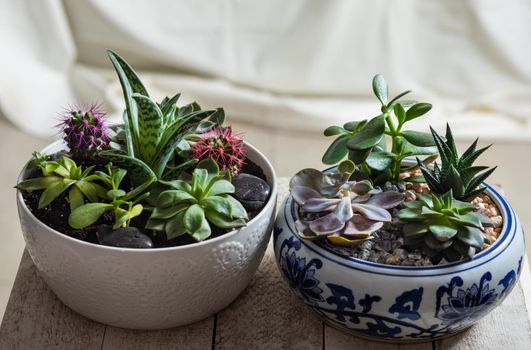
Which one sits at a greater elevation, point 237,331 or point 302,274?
point 302,274

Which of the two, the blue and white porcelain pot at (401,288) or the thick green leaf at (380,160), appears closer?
the blue and white porcelain pot at (401,288)

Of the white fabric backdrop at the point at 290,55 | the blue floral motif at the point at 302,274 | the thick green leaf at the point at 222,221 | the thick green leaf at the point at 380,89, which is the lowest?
the white fabric backdrop at the point at 290,55

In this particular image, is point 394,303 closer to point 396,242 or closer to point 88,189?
point 396,242

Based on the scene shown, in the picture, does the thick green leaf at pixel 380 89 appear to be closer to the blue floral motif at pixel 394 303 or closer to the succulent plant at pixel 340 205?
the succulent plant at pixel 340 205

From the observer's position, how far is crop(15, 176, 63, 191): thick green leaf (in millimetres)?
950

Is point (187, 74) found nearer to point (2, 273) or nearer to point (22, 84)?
point (22, 84)

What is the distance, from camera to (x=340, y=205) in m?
0.92

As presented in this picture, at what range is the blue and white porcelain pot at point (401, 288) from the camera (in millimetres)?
860

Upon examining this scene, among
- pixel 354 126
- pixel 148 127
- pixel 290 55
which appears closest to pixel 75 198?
pixel 148 127

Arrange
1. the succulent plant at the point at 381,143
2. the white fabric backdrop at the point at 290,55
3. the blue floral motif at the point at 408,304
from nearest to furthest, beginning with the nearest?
1. the blue floral motif at the point at 408,304
2. the succulent plant at the point at 381,143
3. the white fabric backdrop at the point at 290,55

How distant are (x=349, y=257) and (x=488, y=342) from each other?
8.9 inches

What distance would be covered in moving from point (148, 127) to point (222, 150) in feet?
0.33

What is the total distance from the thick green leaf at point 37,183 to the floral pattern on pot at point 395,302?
0.30m

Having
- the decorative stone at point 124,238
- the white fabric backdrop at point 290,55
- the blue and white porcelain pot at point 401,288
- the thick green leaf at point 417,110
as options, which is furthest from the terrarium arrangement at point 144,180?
the white fabric backdrop at point 290,55
